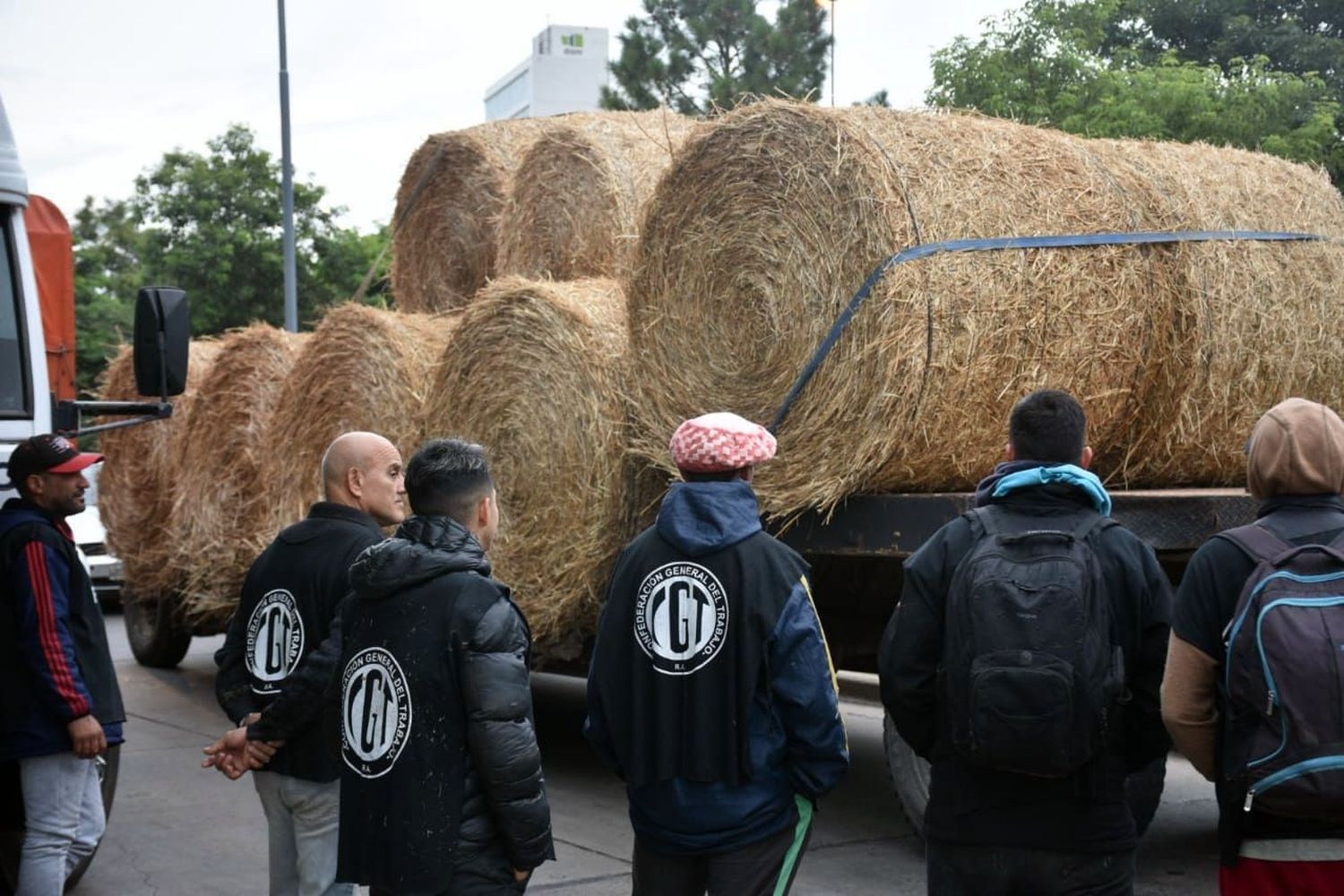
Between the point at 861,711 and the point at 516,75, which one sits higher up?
the point at 516,75

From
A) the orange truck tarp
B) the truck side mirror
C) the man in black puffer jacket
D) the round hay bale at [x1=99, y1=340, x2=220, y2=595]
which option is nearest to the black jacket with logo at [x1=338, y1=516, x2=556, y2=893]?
the man in black puffer jacket

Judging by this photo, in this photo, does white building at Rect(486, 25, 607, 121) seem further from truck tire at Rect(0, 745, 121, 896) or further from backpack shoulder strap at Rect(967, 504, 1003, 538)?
backpack shoulder strap at Rect(967, 504, 1003, 538)

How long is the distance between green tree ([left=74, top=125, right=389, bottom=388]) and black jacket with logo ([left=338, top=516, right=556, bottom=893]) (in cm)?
2527

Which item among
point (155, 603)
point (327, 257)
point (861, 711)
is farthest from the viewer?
point (327, 257)

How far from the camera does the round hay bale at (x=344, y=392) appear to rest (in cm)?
862

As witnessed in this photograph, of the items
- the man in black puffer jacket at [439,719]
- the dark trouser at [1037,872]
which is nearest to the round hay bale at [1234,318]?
the dark trouser at [1037,872]

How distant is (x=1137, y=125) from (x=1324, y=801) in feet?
40.9

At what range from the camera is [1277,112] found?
15938 millimetres

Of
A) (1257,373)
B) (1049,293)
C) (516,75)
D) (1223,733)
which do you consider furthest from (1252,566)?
(516,75)

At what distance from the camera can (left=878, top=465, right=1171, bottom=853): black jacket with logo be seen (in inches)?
133

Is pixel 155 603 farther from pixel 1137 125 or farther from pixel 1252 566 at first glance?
pixel 1252 566

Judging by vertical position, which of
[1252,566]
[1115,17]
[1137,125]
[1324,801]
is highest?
[1115,17]

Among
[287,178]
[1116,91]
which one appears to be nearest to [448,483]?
[1116,91]

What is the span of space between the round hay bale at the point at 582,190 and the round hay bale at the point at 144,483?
2.71 m
